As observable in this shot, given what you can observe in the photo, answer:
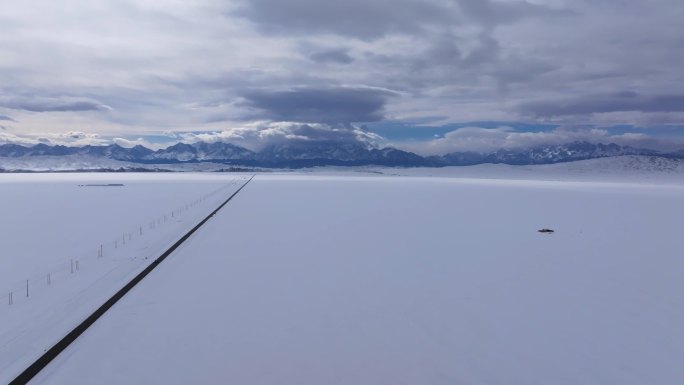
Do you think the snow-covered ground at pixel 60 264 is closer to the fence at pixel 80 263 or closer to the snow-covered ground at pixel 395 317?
the fence at pixel 80 263

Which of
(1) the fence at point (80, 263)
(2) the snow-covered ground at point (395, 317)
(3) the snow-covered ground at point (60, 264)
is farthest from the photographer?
(1) the fence at point (80, 263)

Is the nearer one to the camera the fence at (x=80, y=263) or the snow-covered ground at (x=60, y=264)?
the snow-covered ground at (x=60, y=264)

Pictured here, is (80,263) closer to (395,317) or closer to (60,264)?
(60,264)

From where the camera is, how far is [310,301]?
55.0 ft

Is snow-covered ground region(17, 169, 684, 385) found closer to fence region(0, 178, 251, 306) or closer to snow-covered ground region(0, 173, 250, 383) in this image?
snow-covered ground region(0, 173, 250, 383)

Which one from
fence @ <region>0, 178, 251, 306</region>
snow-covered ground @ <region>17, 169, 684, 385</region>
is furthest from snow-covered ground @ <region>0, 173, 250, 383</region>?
snow-covered ground @ <region>17, 169, 684, 385</region>

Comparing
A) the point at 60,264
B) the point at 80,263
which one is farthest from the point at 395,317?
the point at 60,264

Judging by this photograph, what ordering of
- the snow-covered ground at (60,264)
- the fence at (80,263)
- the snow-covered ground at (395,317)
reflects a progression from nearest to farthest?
the snow-covered ground at (395,317), the snow-covered ground at (60,264), the fence at (80,263)

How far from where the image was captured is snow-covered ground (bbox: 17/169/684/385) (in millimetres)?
11141

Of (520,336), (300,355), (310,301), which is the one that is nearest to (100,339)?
(300,355)

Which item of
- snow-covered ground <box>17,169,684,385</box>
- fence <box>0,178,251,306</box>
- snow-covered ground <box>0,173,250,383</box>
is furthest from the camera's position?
fence <box>0,178,251,306</box>

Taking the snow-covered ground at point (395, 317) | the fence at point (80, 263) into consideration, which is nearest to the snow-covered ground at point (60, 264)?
the fence at point (80, 263)

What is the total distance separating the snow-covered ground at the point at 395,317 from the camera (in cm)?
1114

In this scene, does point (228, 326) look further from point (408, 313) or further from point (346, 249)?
point (346, 249)
